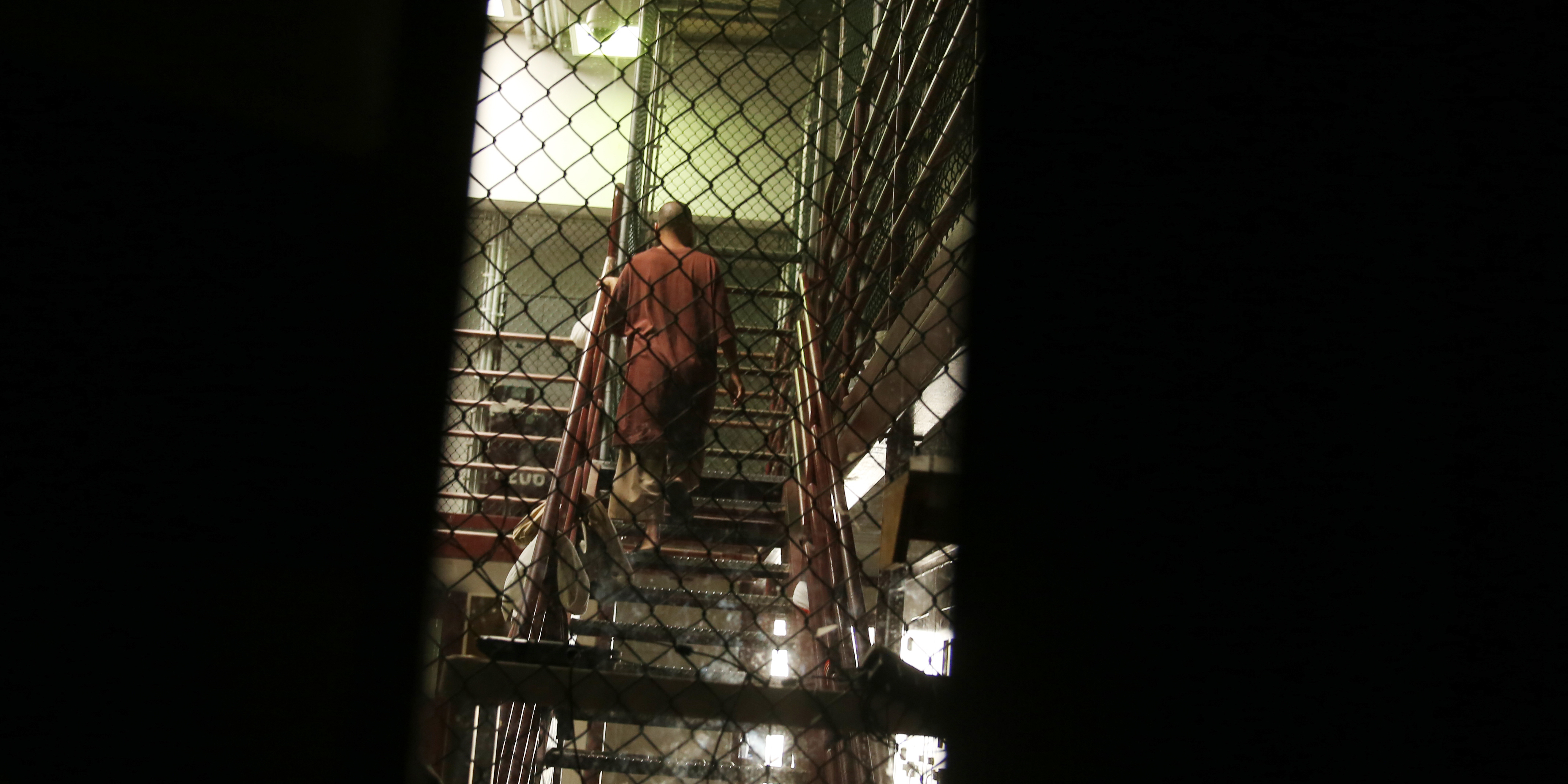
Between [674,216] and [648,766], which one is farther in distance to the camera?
[674,216]

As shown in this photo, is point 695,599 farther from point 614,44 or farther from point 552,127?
point 614,44

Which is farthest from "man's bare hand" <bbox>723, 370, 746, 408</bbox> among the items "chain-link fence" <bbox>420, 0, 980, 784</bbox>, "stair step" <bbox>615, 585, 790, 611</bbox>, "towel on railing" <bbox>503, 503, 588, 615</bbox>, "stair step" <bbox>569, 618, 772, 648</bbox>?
"towel on railing" <bbox>503, 503, 588, 615</bbox>

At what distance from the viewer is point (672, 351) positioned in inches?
154

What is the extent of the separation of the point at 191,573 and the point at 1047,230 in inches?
46.6

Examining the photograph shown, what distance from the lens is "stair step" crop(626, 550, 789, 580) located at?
3225 millimetres

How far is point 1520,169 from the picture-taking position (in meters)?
1.34

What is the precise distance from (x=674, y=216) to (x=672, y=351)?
58cm

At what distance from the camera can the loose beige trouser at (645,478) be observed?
12.5 feet

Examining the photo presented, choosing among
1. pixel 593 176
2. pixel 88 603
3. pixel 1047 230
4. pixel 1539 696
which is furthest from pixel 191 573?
pixel 593 176

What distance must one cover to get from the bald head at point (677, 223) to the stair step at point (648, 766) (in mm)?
2052

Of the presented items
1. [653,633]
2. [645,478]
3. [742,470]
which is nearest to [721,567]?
[653,633]

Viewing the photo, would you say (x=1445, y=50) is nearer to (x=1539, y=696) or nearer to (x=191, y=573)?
(x=1539, y=696)

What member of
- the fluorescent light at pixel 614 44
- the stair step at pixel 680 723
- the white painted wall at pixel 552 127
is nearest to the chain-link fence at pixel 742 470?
the stair step at pixel 680 723

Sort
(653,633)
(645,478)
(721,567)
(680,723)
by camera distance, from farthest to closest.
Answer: (645,478)
(721,567)
(653,633)
(680,723)
